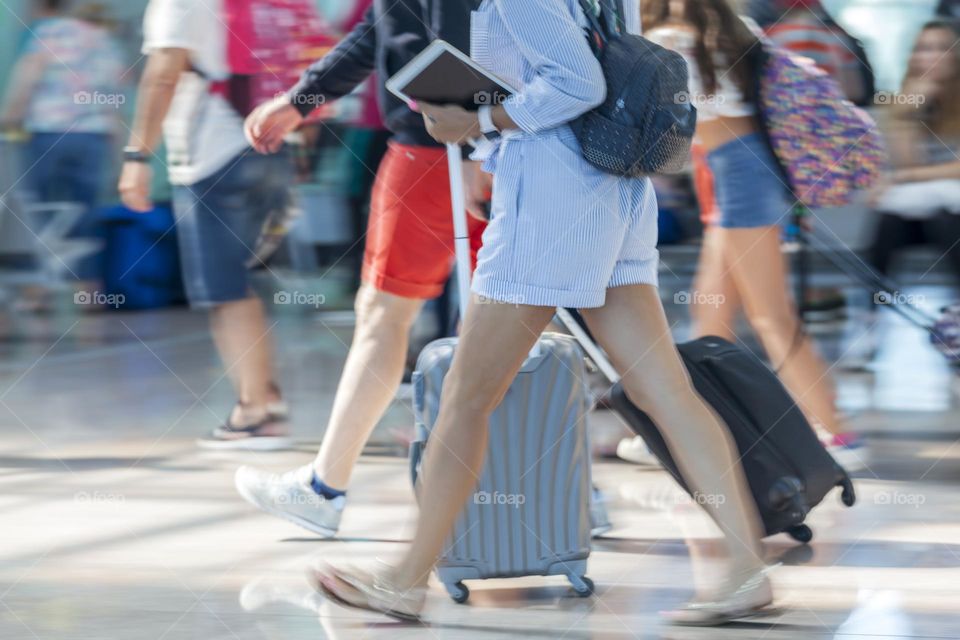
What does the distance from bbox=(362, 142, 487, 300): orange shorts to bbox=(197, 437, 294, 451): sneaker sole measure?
1438mm

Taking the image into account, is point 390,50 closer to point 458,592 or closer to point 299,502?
point 299,502

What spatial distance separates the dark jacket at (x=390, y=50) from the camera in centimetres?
350

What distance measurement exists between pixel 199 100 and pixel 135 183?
37 centimetres

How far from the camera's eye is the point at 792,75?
14.3 ft

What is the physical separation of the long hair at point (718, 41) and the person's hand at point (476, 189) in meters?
1.18

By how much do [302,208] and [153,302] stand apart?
3.79 feet

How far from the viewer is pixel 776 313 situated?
457 centimetres

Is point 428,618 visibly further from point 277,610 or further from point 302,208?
point 302,208

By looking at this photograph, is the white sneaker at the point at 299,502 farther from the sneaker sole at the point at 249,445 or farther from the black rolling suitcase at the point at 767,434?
the sneaker sole at the point at 249,445

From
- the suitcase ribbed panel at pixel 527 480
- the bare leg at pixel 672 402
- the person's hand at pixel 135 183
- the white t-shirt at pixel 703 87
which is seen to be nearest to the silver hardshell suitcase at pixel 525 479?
the suitcase ribbed panel at pixel 527 480

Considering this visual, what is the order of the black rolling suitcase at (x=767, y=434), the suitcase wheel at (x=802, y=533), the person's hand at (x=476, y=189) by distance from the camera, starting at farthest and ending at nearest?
the suitcase wheel at (x=802, y=533)
the black rolling suitcase at (x=767, y=434)
the person's hand at (x=476, y=189)

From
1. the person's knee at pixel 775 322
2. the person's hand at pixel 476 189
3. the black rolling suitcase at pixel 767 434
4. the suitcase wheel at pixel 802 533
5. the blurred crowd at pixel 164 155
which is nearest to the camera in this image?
the person's hand at pixel 476 189

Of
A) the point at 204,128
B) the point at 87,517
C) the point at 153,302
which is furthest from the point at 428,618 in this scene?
the point at 153,302

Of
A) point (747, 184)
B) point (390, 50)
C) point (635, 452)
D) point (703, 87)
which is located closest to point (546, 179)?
point (390, 50)
